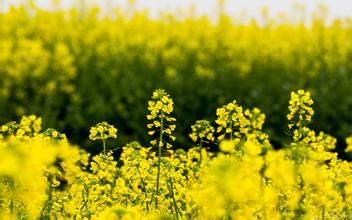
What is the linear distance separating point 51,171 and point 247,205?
35.1 inches

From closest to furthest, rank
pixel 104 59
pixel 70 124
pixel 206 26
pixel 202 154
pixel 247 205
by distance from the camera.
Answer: pixel 247 205 < pixel 202 154 < pixel 70 124 < pixel 104 59 < pixel 206 26

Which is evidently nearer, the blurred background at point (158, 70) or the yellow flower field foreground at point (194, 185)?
the yellow flower field foreground at point (194, 185)

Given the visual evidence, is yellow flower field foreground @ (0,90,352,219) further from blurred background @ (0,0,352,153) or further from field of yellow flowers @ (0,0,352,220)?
blurred background @ (0,0,352,153)

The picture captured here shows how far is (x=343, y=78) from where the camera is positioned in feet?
35.1

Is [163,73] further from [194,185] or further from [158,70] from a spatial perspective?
[194,185]

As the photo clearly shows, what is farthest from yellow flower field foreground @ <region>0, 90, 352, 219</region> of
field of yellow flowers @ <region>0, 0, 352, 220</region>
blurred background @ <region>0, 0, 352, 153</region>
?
blurred background @ <region>0, 0, 352, 153</region>

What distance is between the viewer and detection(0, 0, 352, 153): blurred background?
9.80 meters

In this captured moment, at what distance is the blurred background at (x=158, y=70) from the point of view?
9805 millimetres

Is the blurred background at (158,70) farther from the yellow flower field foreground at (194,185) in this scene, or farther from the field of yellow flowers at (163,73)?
the yellow flower field foreground at (194,185)

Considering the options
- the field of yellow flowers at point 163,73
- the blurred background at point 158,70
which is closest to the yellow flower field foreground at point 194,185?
the field of yellow flowers at point 163,73

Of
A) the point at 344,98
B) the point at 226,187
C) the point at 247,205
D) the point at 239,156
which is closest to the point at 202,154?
the point at 239,156

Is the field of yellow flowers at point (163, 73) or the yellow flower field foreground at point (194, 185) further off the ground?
the field of yellow flowers at point (163, 73)

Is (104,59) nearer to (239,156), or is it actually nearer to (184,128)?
(184,128)

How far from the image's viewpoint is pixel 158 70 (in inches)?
412
